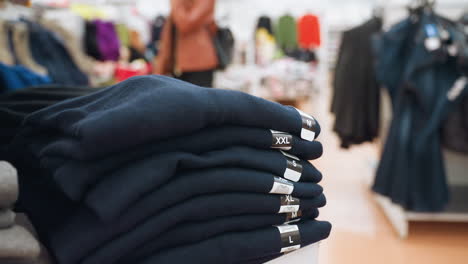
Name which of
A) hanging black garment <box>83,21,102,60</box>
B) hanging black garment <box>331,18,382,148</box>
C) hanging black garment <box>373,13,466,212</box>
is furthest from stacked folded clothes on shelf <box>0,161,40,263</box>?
hanging black garment <box>83,21,102,60</box>

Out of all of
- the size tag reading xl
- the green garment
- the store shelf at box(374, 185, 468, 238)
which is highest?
the green garment

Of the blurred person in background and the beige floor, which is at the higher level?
the blurred person in background

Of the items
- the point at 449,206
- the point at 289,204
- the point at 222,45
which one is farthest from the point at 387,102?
the point at 289,204

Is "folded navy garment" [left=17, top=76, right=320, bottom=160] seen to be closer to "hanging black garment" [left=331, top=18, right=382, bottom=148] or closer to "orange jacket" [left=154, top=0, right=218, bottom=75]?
"orange jacket" [left=154, top=0, right=218, bottom=75]

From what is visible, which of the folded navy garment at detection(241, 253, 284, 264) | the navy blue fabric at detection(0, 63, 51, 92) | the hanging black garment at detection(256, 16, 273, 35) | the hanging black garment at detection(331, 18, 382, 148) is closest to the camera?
the folded navy garment at detection(241, 253, 284, 264)

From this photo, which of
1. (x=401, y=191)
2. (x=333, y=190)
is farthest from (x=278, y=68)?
(x=401, y=191)

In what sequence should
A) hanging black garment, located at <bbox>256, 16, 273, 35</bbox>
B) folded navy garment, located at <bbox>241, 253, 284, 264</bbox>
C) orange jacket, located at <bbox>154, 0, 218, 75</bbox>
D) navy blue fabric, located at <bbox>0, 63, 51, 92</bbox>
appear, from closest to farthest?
folded navy garment, located at <bbox>241, 253, 284, 264</bbox> → navy blue fabric, located at <bbox>0, 63, 51, 92</bbox> → orange jacket, located at <bbox>154, 0, 218, 75</bbox> → hanging black garment, located at <bbox>256, 16, 273, 35</bbox>

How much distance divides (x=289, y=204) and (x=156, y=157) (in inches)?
7.7

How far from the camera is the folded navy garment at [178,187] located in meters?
0.38

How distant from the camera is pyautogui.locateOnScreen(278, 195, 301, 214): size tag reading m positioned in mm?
504

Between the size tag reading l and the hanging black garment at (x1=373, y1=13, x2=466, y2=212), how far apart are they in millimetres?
1469

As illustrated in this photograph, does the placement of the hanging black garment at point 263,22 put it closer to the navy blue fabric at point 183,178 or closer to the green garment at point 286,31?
the green garment at point 286,31

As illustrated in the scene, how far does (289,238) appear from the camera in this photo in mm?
500

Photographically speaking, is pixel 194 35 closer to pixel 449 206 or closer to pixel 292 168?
pixel 449 206
